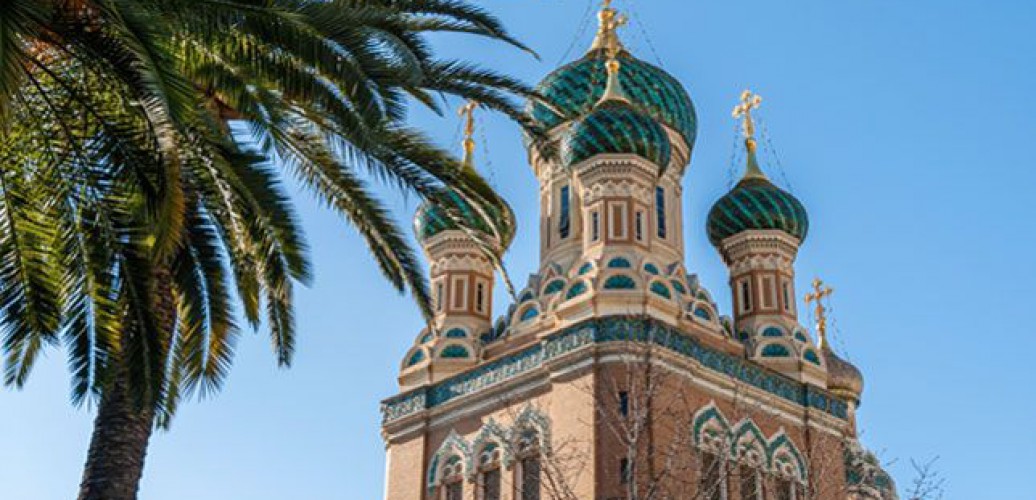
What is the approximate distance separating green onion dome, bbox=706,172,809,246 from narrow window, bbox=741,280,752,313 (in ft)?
3.16

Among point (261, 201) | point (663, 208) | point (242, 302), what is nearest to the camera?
point (261, 201)

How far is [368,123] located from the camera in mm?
7941

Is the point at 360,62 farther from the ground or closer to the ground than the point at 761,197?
closer to the ground

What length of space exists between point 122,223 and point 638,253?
12.4m

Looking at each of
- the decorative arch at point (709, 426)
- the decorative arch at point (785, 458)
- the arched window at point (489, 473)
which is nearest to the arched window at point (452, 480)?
the arched window at point (489, 473)

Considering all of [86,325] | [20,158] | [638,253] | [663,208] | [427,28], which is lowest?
[86,325]

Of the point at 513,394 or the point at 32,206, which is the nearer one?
the point at 32,206

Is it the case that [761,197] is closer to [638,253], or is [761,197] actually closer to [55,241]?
[638,253]

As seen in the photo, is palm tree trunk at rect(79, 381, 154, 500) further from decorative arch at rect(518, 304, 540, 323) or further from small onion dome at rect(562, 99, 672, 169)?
small onion dome at rect(562, 99, 672, 169)

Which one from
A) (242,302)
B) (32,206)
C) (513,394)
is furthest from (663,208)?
(32,206)

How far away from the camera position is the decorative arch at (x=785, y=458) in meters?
20.2

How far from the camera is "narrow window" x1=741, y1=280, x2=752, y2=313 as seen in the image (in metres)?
22.8

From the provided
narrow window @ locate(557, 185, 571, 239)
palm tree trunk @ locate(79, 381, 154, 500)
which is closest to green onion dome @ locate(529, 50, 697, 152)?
narrow window @ locate(557, 185, 571, 239)

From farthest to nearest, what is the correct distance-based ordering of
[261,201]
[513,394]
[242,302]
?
[513,394] < [242,302] < [261,201]
